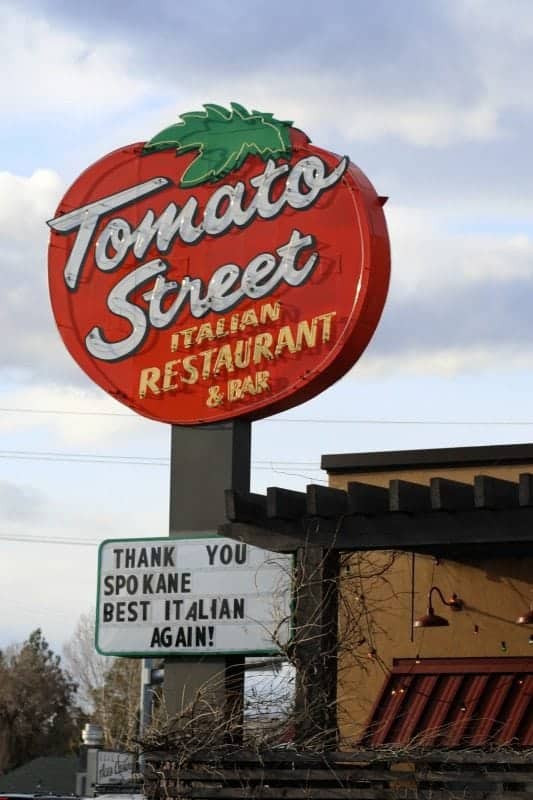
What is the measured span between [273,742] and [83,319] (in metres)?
5.60

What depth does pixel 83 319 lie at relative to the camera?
54.5 ft

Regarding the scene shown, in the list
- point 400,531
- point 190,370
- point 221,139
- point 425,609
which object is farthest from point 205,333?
point 425,609

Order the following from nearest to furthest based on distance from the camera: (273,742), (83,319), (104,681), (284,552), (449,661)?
(273,742)
(284,552)
(83,319)
(449,661)
(104,681)

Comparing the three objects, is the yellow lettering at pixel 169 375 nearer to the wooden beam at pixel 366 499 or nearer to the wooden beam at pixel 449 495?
the wooden beam at pixel 366 499

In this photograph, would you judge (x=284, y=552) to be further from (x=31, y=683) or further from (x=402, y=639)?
(x=31, y=683)

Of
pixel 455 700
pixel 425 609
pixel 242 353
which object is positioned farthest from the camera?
pixel 425 609

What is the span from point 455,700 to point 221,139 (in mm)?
7076

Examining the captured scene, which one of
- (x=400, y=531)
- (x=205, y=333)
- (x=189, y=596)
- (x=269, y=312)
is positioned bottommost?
(x=189, y=596)

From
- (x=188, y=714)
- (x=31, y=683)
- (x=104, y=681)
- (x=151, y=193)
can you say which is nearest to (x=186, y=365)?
(x=151, y=193)

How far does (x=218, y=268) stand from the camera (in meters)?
15.9

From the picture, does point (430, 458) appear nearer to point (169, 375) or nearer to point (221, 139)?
point (169, 375)

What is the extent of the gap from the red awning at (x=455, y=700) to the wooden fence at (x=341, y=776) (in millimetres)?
4130

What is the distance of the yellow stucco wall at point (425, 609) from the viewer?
17.8 meters

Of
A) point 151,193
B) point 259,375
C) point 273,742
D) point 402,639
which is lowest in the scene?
point 273,742
